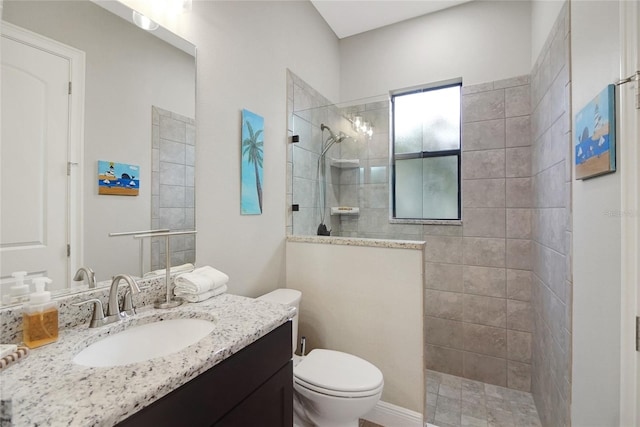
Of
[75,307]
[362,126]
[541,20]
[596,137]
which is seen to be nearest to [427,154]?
[362,126]

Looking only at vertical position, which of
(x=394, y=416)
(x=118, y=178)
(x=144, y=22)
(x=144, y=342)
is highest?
(x=144, y=22)

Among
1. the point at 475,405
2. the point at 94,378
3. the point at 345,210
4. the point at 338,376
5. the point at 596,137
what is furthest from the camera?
the point at 345,210

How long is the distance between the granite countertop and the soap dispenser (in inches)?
1.3

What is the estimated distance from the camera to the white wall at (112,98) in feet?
3.14

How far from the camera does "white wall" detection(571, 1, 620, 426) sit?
97 cm

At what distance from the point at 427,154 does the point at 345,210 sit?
90 centimetres

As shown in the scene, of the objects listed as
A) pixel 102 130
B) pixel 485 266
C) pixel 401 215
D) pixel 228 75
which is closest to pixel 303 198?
pixel 401 215

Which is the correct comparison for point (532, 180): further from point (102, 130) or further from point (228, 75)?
point (102, 130)

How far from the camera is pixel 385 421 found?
5.74ft

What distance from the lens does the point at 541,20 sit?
1.91 meters

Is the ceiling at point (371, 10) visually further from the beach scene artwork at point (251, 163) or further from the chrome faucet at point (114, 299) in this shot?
the chrome faucet at point (114, 299)

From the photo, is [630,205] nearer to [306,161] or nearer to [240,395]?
[240,395]

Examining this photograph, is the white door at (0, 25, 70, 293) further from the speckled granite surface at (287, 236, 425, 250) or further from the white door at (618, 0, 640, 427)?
the white door at (618, 0, 640, 427)

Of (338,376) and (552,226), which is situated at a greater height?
(552,226)
